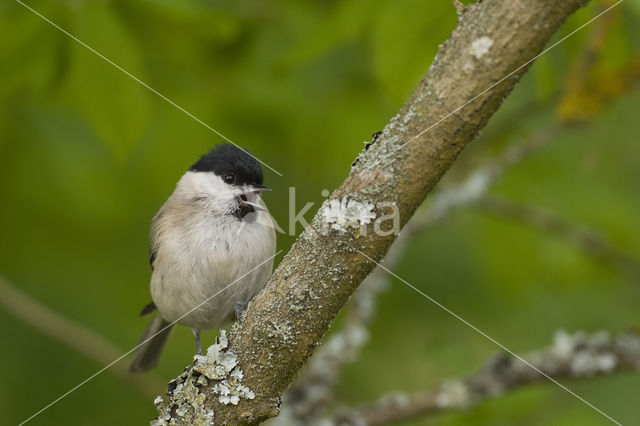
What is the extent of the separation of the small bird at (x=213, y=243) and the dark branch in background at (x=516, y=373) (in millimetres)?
826

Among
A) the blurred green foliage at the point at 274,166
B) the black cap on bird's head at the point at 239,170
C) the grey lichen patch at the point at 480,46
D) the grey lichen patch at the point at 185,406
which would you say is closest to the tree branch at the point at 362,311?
the blurred green foliage at the point at 274,166

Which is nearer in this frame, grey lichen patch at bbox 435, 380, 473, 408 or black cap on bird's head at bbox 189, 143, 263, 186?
black cap on bird's head at bbox 189, 143, 263, 186

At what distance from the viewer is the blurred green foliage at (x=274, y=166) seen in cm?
273

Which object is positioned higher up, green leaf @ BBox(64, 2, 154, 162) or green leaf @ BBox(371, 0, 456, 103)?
green leaf @ BBox(371, 0, 456, 103)

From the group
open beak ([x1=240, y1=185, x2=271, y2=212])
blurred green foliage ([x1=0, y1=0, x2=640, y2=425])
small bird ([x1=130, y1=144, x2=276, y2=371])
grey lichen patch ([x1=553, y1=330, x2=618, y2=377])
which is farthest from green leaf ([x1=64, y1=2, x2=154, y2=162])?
grey lichen patch ([x1=553, y1=330, x2=618, y2=377])

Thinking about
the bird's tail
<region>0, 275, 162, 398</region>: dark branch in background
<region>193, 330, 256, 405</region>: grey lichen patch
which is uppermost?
the bird's tail

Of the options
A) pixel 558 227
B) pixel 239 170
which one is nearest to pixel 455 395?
pixel 558 227

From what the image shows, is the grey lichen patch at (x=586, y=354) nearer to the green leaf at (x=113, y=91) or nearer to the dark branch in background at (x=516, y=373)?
the dark branch in background at (x=516, y=373)

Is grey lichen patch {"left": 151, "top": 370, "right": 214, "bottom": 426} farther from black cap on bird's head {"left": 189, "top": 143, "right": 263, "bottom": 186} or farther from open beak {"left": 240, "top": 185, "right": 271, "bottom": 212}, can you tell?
black cap on bird's head {"left": 189, "top": 143, "right": 263, "bottom": 186}

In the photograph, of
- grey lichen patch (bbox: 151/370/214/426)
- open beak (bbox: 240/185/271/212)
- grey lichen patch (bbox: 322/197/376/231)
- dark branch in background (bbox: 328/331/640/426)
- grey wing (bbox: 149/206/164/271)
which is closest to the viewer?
grey lichen patch (bbox: 322/197/376/231)

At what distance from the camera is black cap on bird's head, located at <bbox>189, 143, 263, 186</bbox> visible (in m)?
2.94

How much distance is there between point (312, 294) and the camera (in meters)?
1.75

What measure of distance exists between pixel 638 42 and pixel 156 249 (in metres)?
2.68

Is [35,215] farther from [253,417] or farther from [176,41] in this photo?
[253,417]
